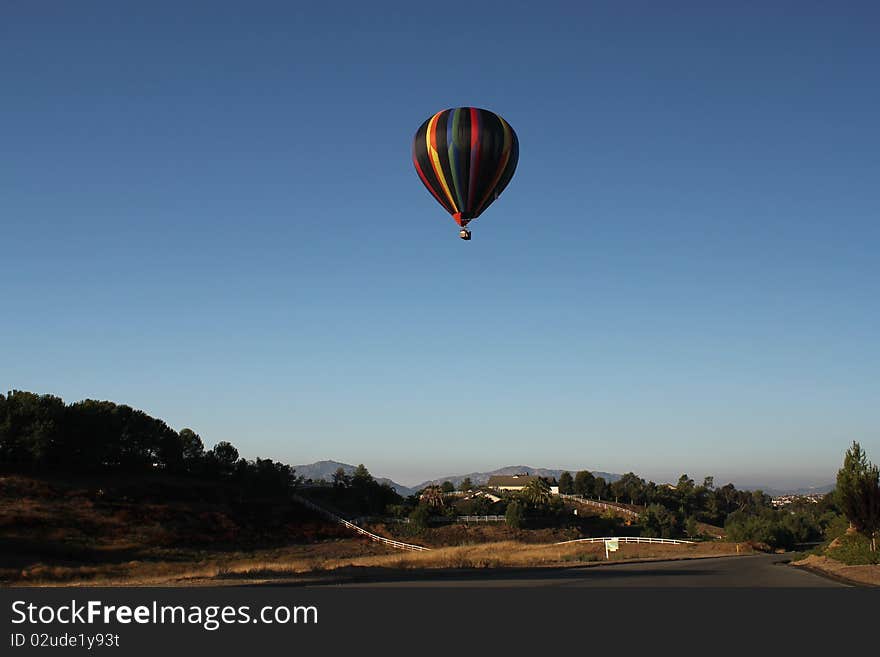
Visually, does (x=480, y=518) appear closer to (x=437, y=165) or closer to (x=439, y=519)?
(x=439, y=519)

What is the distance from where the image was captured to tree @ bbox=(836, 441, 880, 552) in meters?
34.1

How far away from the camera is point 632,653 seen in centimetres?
1291

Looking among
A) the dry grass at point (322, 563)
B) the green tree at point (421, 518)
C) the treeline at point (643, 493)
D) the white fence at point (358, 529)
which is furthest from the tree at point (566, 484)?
the dry grass at point (322, 563)

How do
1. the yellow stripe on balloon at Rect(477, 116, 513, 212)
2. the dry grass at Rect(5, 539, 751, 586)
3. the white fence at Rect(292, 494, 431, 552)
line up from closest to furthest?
the dry grass at Rect(5, 539, 751, 586), the yellow stripe on balloon at Rect(477, 116, 513, 212), the white fence at Rect(292, 494, 431, 552)

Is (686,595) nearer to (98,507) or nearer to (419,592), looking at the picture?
(419,592)

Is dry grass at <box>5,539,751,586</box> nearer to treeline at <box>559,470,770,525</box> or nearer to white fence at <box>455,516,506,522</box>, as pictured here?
white fence at <box>455,516,506,522</box>

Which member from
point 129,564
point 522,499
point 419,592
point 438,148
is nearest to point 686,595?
point 419,592

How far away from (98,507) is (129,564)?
26174 mm

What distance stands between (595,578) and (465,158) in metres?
24.5

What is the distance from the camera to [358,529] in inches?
3201

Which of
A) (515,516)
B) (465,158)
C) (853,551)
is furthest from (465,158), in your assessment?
(515,516)

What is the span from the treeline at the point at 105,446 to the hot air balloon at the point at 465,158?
64.3 m

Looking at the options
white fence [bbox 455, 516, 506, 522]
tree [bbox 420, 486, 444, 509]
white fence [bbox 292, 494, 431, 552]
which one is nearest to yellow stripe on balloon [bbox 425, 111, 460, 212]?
white fence [bbox 292, 494, 431, 552]

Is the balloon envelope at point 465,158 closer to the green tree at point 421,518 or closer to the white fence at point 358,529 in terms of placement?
the white fence at point 358,529
